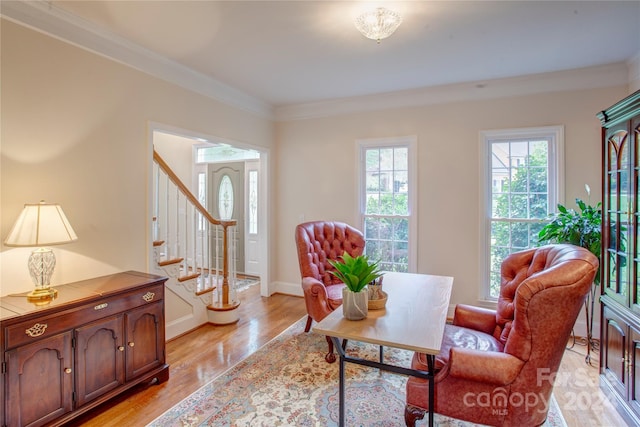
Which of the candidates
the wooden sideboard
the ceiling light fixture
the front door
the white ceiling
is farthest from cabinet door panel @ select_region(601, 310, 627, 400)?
the front door

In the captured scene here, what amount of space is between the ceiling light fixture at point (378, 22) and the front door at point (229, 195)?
4026mm

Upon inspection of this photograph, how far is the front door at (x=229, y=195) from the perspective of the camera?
6.00 metres

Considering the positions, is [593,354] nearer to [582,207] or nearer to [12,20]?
[582,207]

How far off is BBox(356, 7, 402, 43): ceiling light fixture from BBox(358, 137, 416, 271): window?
6.47 feet

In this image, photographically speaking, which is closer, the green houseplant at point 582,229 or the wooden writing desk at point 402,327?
the wooden writing desk at point 402,327

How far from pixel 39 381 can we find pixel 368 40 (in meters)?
3.27

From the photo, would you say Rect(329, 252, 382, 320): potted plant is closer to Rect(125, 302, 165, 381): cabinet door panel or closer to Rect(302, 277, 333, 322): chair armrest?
Rect(302, 277, 333, 322): chair armrest

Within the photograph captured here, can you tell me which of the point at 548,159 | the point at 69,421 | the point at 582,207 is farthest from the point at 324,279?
the point at 548,159

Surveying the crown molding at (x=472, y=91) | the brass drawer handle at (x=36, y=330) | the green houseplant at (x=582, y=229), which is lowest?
the brass drawer handle at (x=36, y=330)

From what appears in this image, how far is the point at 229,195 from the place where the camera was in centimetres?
611

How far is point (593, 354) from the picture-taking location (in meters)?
3.06

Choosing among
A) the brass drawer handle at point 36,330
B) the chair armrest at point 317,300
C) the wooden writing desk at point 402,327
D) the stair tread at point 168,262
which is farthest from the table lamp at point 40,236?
the chair armrest at point 317,300

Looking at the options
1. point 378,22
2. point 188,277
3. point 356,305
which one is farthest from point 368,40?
point 188,277

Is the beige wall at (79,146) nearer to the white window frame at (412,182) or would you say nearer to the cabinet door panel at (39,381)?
the cabinet door panel at (39,381)
